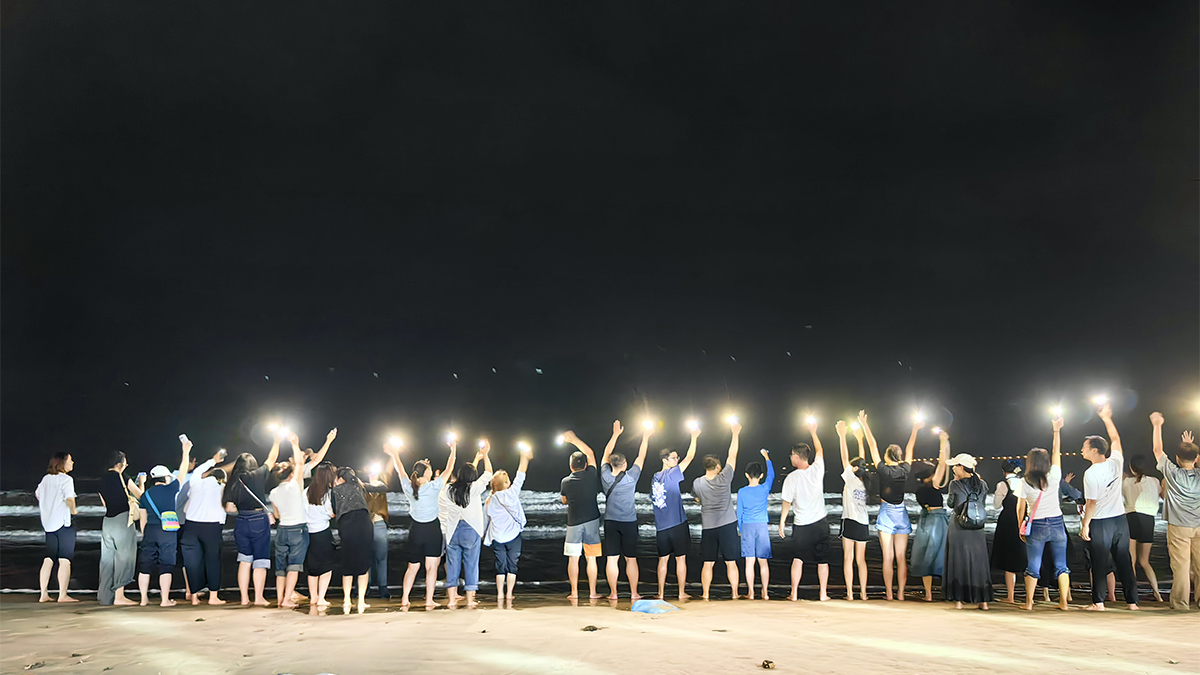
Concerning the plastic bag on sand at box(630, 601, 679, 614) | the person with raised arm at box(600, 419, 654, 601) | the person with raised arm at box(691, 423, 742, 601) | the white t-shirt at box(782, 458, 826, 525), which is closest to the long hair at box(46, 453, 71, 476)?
the person with raised arm at box(600, 419, 654, 601)

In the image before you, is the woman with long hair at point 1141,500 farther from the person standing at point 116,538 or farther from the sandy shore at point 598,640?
the person standing at point 116,538

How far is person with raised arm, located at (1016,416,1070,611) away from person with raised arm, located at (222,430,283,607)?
8799mm

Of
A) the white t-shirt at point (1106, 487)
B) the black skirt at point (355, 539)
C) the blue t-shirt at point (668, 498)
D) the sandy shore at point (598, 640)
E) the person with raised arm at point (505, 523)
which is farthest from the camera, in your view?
the blue t-shirt at point (668, 498)

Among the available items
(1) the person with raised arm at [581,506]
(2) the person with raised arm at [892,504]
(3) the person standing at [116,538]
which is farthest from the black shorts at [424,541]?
(2) the person with raised arm at [892,504]

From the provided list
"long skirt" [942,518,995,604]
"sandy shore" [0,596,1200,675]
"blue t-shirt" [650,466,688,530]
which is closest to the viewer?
"sandy shore" [0,596,1200,675]

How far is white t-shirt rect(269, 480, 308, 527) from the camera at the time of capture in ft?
25.7

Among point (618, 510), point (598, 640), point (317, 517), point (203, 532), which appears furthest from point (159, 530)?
point (598, 640)

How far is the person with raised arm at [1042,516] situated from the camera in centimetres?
779

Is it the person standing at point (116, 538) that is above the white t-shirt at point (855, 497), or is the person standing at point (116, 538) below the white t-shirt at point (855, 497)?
below

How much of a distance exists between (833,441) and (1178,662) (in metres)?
36.4

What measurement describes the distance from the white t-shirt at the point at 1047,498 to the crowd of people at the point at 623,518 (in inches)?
0.6

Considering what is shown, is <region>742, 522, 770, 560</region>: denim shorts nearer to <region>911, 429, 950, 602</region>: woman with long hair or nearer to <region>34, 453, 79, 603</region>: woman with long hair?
<region>911, 429, 950, 602</region>: woman with long hair

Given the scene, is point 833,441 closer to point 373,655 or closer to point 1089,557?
point 1089,557

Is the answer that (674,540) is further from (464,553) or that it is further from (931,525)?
(931,525)
